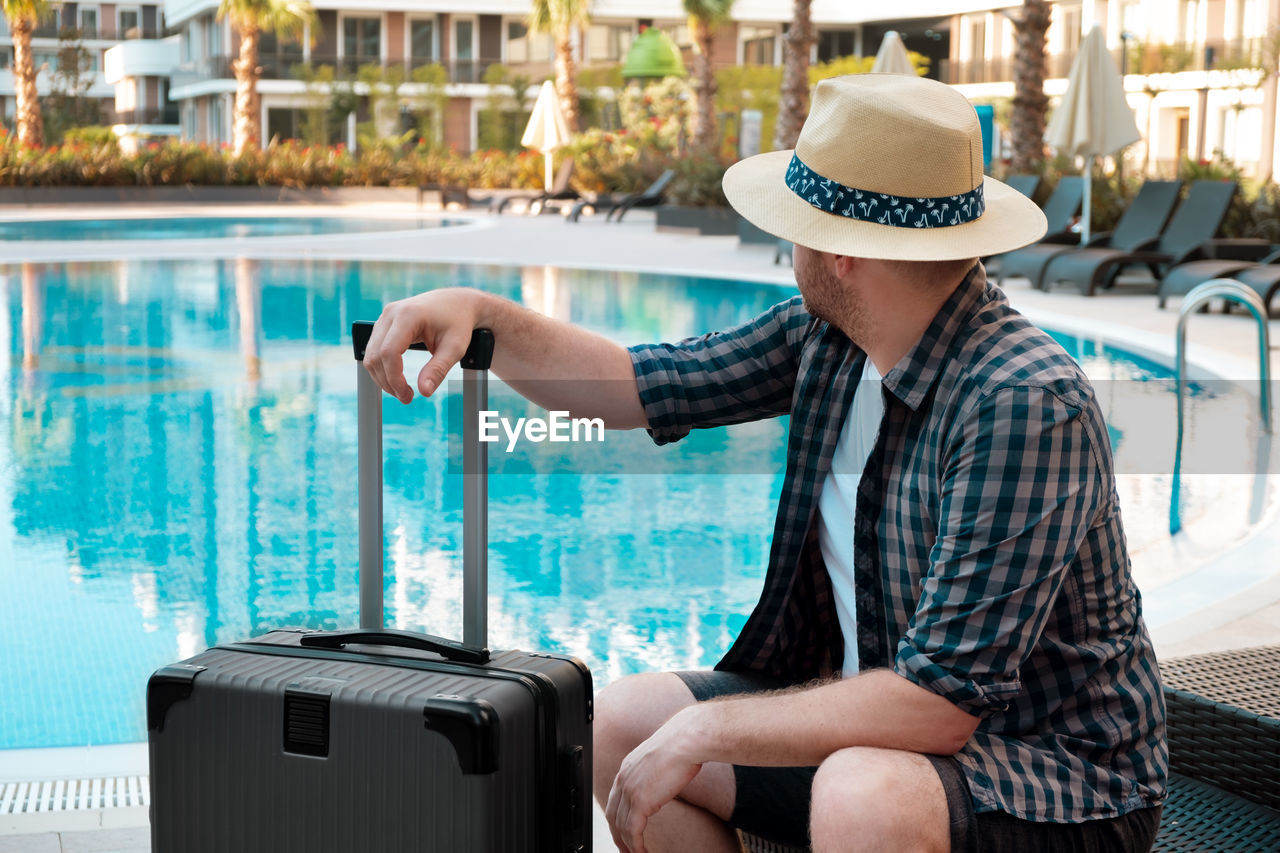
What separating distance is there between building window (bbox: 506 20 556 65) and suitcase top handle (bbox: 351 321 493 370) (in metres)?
48.4

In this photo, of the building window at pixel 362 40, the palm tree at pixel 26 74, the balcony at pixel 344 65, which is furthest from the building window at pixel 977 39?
the palm tree at pixel 26 74

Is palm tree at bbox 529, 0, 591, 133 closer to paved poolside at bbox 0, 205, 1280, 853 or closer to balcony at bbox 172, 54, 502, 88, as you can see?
paved poolside at bbox 0, 205, 1280, 853

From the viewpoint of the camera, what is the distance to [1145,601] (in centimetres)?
411

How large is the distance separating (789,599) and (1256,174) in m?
35.4

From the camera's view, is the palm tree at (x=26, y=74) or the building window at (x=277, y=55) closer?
the palm tree at (x=26, y=74)

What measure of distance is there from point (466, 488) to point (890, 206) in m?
0.60

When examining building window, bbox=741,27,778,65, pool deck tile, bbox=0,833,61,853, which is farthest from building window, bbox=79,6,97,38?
pool deck tile, bbox=0,833,61,853

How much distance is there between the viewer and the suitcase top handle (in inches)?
69.3

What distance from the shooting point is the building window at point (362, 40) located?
47.0 m

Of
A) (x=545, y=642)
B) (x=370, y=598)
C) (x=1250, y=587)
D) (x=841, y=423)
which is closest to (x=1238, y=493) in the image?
(x=1250, y=587)

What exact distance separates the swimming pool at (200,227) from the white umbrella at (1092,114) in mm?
10894

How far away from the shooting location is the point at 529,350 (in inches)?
80.2

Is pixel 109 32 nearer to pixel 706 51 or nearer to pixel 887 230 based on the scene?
pixel 706 51

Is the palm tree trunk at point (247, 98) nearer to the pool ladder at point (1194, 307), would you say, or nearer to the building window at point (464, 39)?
the building window at point (464, 39)
